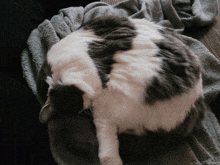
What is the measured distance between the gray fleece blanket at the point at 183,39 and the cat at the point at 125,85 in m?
0.13

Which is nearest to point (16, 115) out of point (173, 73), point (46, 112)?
point (46, 112)

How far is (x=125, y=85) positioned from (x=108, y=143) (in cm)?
21

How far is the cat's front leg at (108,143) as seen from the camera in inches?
24.2

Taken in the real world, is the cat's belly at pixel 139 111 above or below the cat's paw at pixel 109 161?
above

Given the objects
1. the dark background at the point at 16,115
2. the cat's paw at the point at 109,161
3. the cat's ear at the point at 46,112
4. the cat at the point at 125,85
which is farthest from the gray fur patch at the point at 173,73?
the dark background at the point at 16,115

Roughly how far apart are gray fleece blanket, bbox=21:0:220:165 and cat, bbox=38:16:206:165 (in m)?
0.13

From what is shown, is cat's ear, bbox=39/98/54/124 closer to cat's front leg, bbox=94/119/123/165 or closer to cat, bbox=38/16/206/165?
cat, bbox=38/16/206/165

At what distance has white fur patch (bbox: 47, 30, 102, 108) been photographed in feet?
2.04

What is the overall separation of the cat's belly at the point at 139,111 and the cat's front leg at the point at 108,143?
0.06 feet

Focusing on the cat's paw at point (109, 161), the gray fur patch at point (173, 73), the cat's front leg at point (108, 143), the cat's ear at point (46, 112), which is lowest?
the cat's paw at point (109, 161)

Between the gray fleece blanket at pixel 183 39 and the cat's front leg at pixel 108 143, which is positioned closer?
the cat's front leg at pixel 108 143

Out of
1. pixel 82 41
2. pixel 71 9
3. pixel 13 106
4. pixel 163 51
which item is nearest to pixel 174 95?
pixel 163 51

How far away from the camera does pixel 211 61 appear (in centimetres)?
97

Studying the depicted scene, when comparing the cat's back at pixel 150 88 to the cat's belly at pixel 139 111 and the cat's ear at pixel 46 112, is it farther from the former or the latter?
the cat's ear at pixel 46 112
